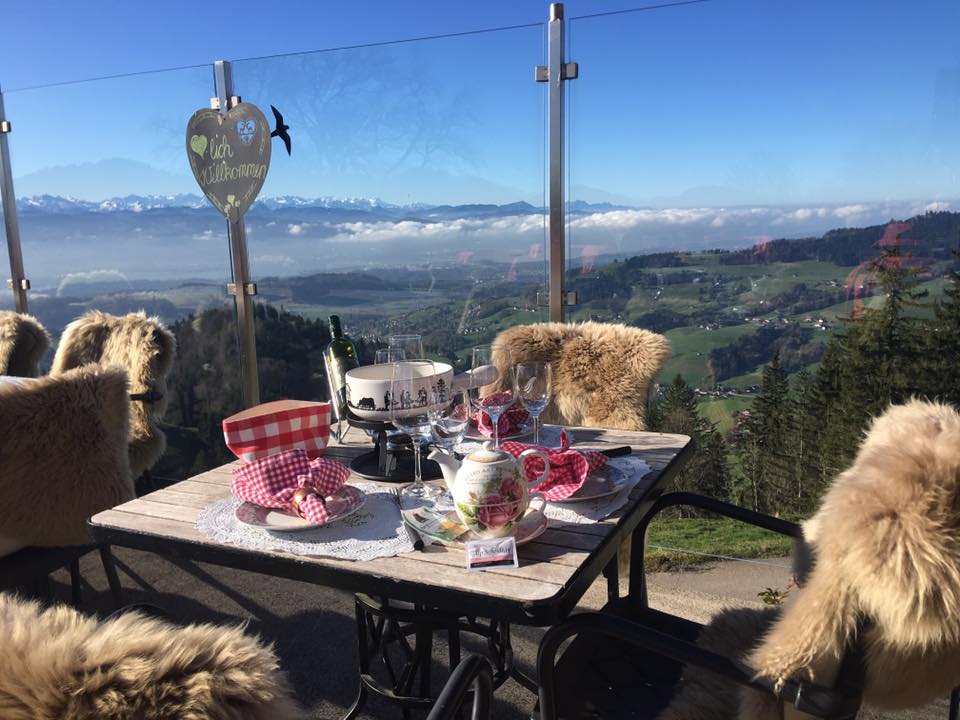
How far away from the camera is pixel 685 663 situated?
0.96 m

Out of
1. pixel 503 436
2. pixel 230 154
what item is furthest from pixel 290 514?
pixel 230 154

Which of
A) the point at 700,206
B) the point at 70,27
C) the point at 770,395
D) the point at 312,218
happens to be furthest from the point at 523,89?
the point at 70,27

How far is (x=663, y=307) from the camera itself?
8.45ft

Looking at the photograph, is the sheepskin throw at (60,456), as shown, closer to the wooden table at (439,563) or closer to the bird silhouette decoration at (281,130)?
the wooden table at (439,563)

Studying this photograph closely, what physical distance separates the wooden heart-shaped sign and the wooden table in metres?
2.12

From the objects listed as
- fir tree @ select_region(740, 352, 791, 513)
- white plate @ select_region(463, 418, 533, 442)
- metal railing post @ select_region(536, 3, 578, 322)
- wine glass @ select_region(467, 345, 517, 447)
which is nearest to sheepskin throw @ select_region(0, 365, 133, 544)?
white plate @ select_region(463, 418, 533, 442)

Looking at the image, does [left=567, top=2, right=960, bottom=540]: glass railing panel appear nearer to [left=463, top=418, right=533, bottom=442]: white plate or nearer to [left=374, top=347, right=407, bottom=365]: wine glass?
[left=463, top=418, right=533, bottom=442]: white plate

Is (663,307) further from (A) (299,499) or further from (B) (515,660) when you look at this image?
(A) (299,499)

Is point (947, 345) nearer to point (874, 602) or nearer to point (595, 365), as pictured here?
point (595, 365)

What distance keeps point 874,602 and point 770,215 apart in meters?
1.94

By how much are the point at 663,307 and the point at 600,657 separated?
157 centimetres

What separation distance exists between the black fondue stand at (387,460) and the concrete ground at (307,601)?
799 mm

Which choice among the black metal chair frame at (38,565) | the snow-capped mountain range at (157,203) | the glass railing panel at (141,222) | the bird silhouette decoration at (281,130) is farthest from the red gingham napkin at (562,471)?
the glass railing panel at (141,222)

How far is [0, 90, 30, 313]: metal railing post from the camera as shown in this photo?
12.6ft
